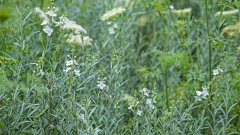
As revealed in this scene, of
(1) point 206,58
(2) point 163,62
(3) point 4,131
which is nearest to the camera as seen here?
(3) point 4,131

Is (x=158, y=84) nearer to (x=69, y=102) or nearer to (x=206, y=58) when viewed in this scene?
(x=206, y=58)

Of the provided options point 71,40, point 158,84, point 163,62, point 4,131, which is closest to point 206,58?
point 158,84

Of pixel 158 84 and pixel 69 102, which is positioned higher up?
pixel 69 102

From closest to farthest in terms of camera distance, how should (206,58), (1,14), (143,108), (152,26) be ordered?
(1,14) < (143,108) < (206,58) < (152,26)

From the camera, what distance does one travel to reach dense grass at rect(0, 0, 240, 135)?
6.49ft

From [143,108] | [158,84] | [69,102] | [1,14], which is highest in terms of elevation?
[1,14]

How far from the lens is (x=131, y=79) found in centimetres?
356

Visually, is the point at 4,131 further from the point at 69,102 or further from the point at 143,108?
the point at 143,108

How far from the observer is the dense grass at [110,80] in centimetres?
198

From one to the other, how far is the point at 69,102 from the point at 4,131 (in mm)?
538

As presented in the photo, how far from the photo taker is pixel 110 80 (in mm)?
2279

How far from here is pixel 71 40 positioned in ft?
9.29

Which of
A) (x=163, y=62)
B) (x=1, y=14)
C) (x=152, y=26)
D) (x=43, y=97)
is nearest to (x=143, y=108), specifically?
(x=163, y=62)

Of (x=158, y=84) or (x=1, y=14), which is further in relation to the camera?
(x=158, y=84)
